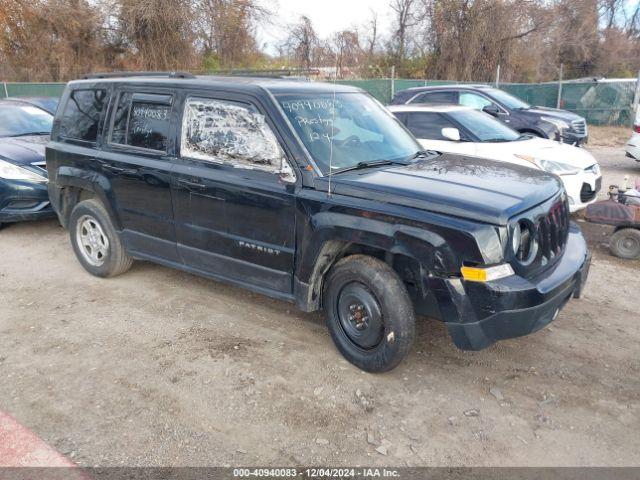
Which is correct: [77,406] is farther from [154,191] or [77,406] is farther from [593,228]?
[593,228]

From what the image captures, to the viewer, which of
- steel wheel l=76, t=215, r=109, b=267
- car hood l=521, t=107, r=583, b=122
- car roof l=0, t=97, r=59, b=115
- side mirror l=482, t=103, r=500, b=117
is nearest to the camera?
steel wheel l=76, t=215, r=109, b=267

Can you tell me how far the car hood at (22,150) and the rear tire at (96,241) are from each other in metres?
2.06

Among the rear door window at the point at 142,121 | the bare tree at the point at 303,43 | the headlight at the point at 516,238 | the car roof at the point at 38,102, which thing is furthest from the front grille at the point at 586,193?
the bare tree at the point at 303,43

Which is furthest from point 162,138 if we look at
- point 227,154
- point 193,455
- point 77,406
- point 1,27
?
point 1,27

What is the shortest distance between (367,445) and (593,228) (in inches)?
217

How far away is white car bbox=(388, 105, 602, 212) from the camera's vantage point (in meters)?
6.91

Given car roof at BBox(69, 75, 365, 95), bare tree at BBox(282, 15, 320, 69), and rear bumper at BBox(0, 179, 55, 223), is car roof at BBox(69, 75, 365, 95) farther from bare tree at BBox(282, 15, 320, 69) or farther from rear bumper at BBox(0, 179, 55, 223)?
bare tree at BBox(282, 15, 320, 69)

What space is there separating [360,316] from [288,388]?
0.68 meters

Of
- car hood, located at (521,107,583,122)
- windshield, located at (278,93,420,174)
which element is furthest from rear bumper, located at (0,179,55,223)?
car hood, located at (521,107,583,122)

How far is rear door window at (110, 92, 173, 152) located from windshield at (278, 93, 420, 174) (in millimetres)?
1146

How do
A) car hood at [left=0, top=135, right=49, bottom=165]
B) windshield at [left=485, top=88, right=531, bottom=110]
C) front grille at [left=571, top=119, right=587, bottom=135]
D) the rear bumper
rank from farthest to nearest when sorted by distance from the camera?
front grille at [left=571, top=119, right=587, bottom=135], windshield at [left=485, top=88, right=531, bottom=110], car hood at [left=0, top=135, right=49, bottom=165], the rear bumper

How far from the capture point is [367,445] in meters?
2.97

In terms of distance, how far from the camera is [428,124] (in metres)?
7.82

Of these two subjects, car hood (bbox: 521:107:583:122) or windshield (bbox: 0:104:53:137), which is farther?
car hood (bbox: 521:107:583:122)
